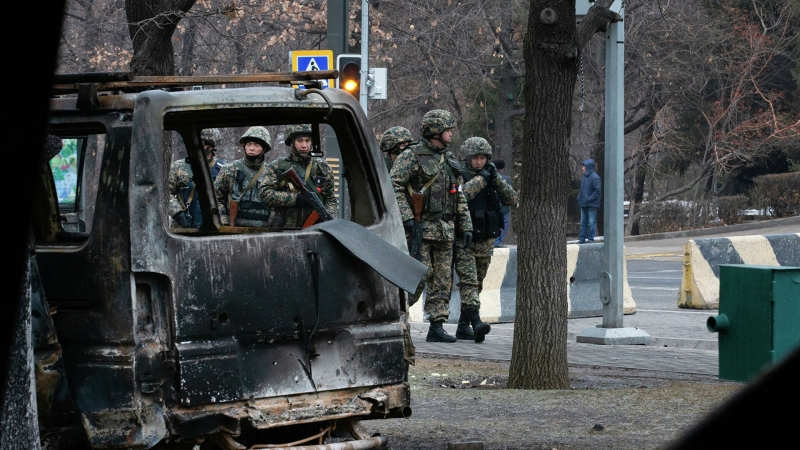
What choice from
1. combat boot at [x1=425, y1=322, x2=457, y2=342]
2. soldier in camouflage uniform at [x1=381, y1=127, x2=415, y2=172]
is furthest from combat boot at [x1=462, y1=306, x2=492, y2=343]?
Answer: soldier in camouflage uniform at [x1=381, y1=127, x2=415, y2=172]

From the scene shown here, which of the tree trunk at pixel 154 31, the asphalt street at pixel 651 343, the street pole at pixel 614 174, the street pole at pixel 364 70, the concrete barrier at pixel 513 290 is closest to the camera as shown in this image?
the asphalt street at pixel 651 343

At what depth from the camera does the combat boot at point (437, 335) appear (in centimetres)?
1138

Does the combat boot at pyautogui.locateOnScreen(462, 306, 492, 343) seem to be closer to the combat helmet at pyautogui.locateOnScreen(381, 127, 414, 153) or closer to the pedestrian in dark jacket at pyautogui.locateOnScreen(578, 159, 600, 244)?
the combat helmet at pyautogui.locateOnScreen(381, 127, 414, 153)

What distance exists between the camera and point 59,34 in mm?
892

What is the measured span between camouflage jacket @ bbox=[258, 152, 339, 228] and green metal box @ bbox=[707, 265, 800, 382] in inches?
177

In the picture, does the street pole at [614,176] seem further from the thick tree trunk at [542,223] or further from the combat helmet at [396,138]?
the thick tree trunk at [542,223]

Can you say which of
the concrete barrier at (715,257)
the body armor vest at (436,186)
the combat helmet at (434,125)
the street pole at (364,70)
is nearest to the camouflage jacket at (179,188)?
the body armor vest at (436,186)

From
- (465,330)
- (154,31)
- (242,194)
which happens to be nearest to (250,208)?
(242,194)

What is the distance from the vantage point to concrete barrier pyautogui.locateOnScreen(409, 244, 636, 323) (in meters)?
13.6

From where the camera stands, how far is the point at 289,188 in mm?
10438

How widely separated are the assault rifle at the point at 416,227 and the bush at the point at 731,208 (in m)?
23.7

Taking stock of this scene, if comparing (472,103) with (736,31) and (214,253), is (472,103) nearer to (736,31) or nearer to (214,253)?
(736,31)

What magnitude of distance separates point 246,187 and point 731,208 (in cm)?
2435

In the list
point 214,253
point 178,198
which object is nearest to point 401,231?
point 214,253
